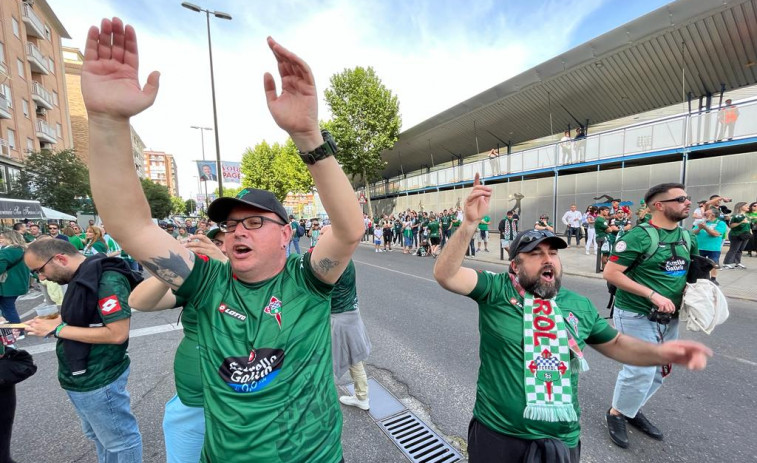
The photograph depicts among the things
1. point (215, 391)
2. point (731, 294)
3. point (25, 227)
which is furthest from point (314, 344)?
point (25, 227)

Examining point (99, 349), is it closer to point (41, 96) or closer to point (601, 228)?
point (601, 228)

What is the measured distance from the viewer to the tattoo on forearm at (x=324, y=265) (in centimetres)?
147

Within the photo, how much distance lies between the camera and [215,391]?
1.44m

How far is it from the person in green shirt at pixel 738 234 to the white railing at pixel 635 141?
4998mm

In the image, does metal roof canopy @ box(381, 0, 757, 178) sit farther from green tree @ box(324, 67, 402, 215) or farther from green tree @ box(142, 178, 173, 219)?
green tree @ box(142, 178, 173, 219)

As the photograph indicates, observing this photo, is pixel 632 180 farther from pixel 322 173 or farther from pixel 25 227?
pixel 25 227

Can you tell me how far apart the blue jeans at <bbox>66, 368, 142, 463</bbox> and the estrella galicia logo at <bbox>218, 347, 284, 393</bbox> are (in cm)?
143

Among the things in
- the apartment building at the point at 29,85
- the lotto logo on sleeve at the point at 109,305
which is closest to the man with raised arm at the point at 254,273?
the lotto logo on sleeve at the point at 109,305

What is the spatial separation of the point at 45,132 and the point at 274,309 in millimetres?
40671

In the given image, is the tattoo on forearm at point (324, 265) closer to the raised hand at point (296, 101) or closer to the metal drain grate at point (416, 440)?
the raised hand at point (296, 101)

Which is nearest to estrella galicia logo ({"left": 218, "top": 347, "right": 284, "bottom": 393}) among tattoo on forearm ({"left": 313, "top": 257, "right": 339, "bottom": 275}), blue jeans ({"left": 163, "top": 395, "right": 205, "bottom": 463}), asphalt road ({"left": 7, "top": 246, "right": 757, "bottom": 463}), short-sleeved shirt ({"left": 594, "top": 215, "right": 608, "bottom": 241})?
tattoo on forearm ({"left": 313, "top": 257, "right": 339, "bottom": 275})

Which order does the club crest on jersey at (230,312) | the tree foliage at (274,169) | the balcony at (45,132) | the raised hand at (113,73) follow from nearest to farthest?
the raised hand at (113,73)
the club crest on jersey at (230,312)
the balcony at (45,132)
the tree foliage at (274,169)

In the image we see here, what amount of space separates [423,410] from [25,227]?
14.7 meters

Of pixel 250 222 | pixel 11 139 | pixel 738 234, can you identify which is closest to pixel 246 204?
pixel 250 222
